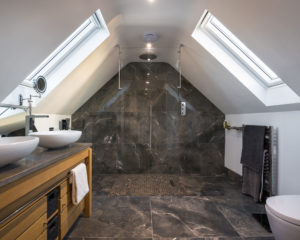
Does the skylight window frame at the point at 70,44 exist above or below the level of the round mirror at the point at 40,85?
above

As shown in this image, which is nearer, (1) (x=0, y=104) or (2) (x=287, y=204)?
(2) (x=287, y=204)

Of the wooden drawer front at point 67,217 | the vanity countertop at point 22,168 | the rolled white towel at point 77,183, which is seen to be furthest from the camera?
the rolled white towel at point 77,183

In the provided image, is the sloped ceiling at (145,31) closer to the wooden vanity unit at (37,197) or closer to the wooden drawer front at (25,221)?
the wooden vanity unit at (37,197)

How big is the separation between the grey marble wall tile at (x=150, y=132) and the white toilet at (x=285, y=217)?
77.9 inches

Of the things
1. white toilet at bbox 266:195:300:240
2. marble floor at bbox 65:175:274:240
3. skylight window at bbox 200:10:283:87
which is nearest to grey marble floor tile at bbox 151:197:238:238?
marble floor at bbox 65:175:274:240

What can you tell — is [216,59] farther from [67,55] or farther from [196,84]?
[67,55]

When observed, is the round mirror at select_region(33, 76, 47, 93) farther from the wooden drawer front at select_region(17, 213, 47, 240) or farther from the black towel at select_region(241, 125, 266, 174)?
the black towel at select_region(241, 125, 266, 174)

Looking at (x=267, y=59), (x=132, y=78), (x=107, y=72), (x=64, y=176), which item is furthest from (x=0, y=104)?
(x=267, y=59)

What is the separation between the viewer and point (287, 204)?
1.36 meters

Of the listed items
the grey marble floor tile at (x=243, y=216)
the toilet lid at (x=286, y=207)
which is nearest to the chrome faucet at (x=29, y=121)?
the toilet lid at (x=286, y=207)

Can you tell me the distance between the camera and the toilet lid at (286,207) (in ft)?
3.92

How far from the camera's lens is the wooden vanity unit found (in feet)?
2.72

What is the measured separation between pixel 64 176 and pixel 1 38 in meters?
1.09

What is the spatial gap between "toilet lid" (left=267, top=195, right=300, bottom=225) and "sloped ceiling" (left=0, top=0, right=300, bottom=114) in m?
1.01
